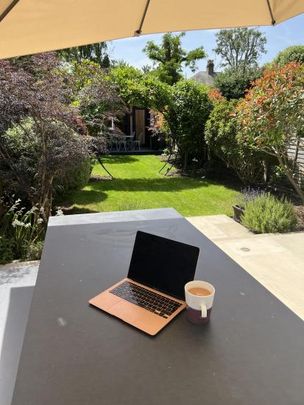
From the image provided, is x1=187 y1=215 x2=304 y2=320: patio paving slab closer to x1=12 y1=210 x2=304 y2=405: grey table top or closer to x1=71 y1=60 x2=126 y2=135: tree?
x1=12 y1=210 x2=304 y2=405: grey table top

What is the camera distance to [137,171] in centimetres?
1045

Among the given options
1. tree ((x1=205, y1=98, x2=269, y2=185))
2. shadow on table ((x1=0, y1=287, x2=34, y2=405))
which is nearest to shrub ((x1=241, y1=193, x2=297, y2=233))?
tree ((x1=205, y1=98, x2=269, y2=185))

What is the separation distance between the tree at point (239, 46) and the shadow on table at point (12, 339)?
119 feet

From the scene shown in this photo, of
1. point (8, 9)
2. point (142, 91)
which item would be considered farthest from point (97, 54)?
point (8, 9)

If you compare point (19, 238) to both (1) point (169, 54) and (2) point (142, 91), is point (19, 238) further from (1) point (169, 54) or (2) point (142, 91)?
(1) point (169, 54)

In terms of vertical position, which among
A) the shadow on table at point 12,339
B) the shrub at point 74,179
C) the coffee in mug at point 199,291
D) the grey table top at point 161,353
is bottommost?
the shadow on table at point 12,339

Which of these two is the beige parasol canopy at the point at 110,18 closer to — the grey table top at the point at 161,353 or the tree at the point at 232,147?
the grey table top at the point at 161,353

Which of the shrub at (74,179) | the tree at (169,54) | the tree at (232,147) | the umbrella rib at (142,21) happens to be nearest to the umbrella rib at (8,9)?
the umbrella rib at (142,21)

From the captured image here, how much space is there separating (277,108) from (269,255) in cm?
235

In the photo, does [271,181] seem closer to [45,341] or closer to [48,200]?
[48,200]

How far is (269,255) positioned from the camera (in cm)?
432

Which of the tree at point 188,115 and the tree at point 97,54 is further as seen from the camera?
the tree at point 97,54

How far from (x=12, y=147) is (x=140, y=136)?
1148 centimetres

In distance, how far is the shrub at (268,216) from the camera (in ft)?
16.9
